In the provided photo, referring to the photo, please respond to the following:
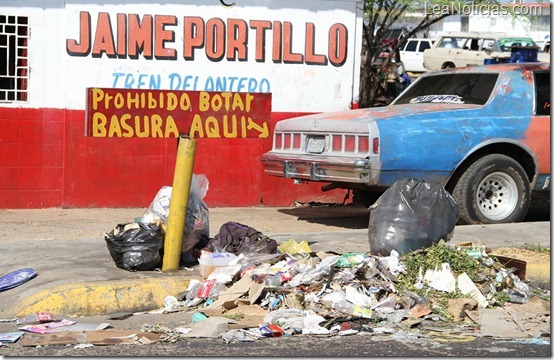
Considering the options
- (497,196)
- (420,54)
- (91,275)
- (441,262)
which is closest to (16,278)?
(91,275)

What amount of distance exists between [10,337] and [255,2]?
6994mm

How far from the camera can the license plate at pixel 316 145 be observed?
10398 mm

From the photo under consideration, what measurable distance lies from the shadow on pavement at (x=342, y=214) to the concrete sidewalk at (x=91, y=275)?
172cm

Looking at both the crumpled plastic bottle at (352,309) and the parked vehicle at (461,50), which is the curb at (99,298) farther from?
the parked vehicle at (461,50)

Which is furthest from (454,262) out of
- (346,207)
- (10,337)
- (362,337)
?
(346,207)

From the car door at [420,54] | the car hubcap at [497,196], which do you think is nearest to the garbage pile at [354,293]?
the car hubcap at [497,196]

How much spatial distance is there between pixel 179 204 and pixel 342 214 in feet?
15.6

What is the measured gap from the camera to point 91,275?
7500 millimetres

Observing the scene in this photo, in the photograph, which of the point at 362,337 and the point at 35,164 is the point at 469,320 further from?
the point at 35,164

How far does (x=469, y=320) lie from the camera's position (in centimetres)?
690

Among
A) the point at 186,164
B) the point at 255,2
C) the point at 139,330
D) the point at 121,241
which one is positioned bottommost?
the point at 139,330

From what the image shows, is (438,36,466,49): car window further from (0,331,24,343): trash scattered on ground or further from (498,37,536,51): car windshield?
(0,331,24,343): trash scattered on ground

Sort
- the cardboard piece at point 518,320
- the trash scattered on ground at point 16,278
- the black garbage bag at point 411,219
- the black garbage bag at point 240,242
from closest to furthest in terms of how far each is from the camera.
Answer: the cardboard piece at point 518,320, the trash scattered on ground at point 16,278, the black garbage bag at point 411,219, the black garbage bag at point 240,242

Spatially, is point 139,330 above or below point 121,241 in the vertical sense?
below
